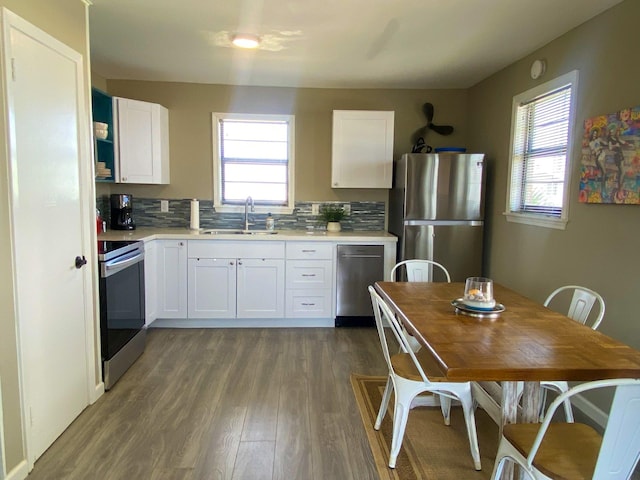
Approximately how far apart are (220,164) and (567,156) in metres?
3.22

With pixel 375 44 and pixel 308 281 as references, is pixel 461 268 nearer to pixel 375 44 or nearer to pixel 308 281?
pixel 308 281

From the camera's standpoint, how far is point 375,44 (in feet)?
10.5

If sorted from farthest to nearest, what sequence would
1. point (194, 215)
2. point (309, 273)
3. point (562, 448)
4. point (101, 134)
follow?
point (194, 215) < point (309, 273) < point (101, 134) < point (562, 448)

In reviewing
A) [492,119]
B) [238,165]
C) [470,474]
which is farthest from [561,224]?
[238,165]

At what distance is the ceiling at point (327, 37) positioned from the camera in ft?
8.41

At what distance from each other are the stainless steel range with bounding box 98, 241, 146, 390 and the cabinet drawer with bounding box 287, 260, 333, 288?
1347 mm

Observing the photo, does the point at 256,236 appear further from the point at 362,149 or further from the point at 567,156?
the point at 567,156

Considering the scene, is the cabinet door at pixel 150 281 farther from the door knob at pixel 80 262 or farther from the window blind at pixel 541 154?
the window blind at pixel 541 154

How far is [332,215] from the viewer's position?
4.58 metres

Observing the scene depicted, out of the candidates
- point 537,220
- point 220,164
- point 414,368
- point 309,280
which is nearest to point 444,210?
point 537,220

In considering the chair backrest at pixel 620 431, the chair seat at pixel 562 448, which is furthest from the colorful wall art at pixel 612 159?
the chair backrest at pixel 620 431

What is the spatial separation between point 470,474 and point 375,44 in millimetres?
2838

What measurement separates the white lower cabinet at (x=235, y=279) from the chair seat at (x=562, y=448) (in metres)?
2.76

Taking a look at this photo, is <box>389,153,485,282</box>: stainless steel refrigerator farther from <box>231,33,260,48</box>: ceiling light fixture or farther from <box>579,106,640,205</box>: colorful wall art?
<box>231,33,260,48</box>: ceiling light fixture
